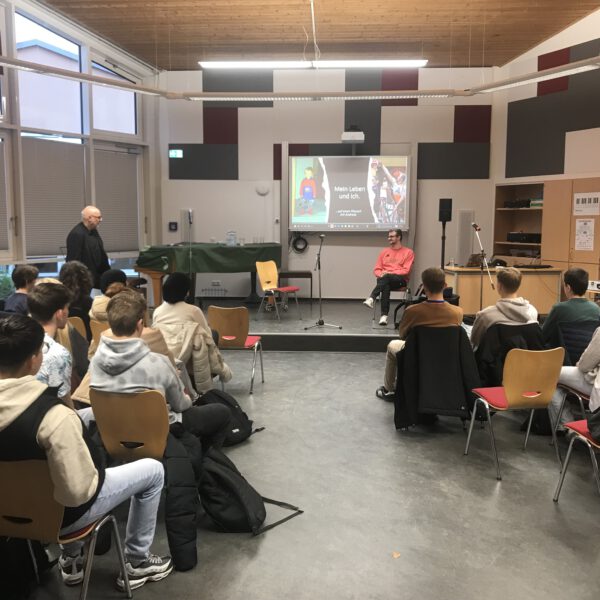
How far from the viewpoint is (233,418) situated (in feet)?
11.8

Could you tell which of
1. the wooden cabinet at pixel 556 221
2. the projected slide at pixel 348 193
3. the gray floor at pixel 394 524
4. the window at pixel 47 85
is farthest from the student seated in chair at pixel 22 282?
the wooden cabinet at pixel 556 221

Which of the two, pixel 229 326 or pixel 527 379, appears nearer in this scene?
pixel 527 379

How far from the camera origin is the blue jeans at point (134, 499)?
75.7 inches

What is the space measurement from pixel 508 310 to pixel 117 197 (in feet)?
20.3

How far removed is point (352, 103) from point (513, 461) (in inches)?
259

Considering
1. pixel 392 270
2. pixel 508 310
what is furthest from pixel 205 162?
pixel 508 310

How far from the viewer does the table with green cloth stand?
7414 mm

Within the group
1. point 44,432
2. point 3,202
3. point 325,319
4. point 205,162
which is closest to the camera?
point 44,432

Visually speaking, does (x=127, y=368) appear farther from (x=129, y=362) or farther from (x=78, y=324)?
(x=78, y=324)

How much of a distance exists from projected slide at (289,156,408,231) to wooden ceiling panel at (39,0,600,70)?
1.55 meters

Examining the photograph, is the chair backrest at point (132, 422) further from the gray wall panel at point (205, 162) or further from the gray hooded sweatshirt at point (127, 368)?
the gray wall panel at point (205, 162)

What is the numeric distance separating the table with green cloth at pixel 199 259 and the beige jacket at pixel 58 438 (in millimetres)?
5778

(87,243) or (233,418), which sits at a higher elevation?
(87,243)

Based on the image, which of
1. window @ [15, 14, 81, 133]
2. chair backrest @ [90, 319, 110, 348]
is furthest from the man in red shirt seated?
window @ [15, 14, 81, 133]
